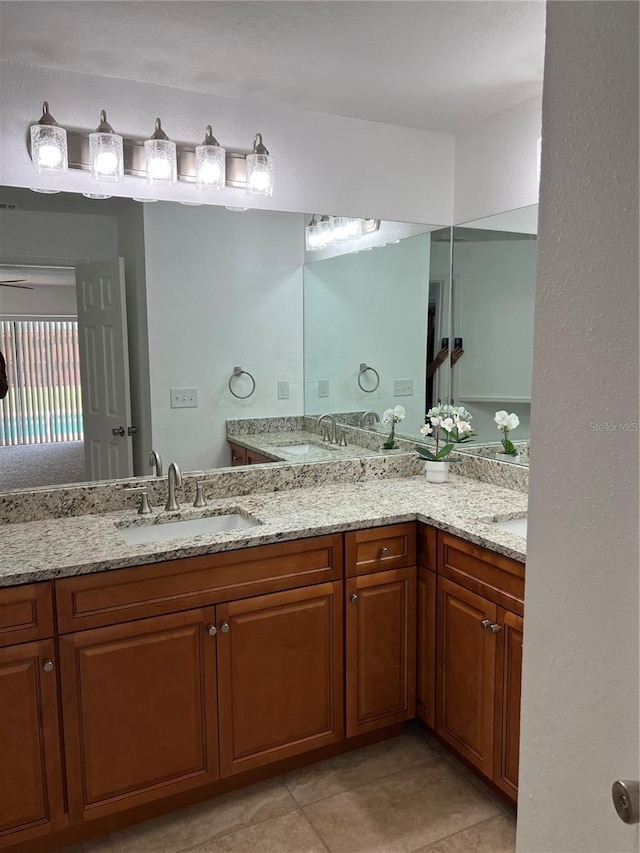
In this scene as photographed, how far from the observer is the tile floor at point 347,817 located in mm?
1983

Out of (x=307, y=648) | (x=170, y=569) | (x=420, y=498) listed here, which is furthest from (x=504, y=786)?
(x=170, y=569)

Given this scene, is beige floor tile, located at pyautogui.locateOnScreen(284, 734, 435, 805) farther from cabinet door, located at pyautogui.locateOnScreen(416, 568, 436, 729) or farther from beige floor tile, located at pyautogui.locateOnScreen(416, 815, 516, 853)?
beige floor tile, located at pyautogui.locateOnScreen(416, 815, 516, 853)

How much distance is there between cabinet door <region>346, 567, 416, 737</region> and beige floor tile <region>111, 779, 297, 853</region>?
1.15ft

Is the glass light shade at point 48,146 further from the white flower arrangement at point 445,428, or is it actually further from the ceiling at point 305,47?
the white flower arrangement at point 445,428

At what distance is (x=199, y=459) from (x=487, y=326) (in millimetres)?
1355

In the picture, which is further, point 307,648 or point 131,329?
point 131,329

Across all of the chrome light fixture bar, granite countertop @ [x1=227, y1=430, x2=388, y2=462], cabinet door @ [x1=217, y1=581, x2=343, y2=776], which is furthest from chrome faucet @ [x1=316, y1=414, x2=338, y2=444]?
the chrome light fixture bar

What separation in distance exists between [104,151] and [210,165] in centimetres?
38

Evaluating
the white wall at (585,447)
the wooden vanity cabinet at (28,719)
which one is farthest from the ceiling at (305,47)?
the wooden vanity cabinet at (28,719)

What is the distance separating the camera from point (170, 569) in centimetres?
196

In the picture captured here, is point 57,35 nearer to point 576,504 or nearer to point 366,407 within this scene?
point 366,407

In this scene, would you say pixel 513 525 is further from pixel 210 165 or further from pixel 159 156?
pixel 159 156

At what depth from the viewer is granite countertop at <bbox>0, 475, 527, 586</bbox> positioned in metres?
1.88

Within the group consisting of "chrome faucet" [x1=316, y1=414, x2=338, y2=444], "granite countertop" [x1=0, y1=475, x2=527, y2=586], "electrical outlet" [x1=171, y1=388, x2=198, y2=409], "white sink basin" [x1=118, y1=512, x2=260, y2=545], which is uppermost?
"electrical outlet" [x1=171, y1=388, x2=198, y2=409]
